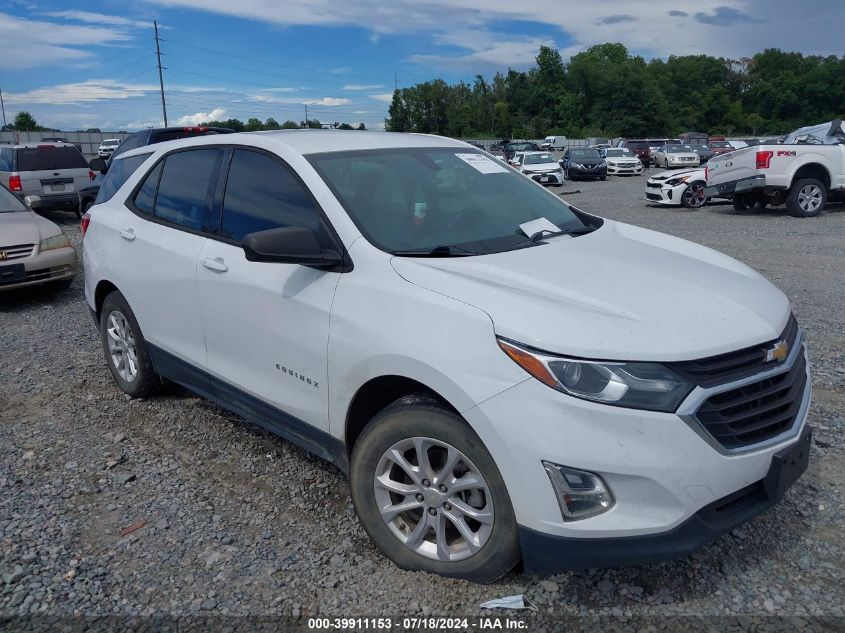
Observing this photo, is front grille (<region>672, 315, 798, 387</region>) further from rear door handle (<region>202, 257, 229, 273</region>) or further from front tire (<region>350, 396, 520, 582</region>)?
rear door handle (<region>202, 257, 229, 273</region>)

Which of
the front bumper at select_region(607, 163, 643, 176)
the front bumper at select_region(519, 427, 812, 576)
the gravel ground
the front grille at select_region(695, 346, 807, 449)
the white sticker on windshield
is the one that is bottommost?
the front bumper at select_region(607, 163, 643, 176)

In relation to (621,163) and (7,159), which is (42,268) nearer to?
(7,159)

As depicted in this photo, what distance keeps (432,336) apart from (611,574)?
1.25 meters

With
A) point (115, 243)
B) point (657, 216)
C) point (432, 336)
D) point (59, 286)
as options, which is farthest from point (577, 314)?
point (657, 216)

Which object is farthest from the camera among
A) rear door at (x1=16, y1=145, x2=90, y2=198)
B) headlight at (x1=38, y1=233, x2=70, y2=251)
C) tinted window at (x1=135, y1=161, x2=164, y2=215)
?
A: rear door at (x1=16, y1=145, x2=90, y2=198)

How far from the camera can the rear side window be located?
15.3m

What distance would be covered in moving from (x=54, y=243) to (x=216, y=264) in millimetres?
5412

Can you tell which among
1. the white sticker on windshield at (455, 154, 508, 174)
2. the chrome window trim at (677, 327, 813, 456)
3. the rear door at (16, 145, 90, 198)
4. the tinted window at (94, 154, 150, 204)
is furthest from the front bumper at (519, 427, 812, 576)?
the rear door at (16, 145, 90, 198)

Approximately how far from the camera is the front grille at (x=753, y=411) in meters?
2.45

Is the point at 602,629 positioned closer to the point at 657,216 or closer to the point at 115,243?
the point at 115,243

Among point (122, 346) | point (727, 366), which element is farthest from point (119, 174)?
point (727, 366)

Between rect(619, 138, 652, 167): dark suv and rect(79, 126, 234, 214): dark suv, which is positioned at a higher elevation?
rect(79, 126, 234, 214): dark suv

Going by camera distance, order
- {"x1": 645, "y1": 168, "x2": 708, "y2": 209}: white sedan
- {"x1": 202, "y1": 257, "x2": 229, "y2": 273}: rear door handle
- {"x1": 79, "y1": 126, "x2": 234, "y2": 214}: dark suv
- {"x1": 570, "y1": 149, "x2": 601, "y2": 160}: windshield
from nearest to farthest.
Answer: {"x1": 202, "y1": 257, "x2": 229, "y2": 273}: rear door handle, {"x1": 79, "y1": 126, "x2": 234, "y2": 214}: dark suv, {"x1": 645, "y1": 168, "x2": 708, "y2": 209}: white sedan, {"x1": 570, "y1": 149, "x2": 601, "y2": 160}: windshield

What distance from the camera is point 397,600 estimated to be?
2785 millimetres
